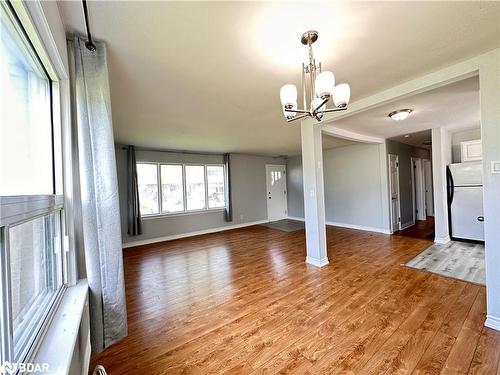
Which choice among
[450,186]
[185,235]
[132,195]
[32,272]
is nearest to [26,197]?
[32,272]

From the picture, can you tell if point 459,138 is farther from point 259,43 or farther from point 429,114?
point 259,43

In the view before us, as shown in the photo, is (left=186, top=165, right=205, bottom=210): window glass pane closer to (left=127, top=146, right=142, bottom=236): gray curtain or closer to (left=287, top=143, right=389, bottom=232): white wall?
(left=127, top=146, right=142, bottom=236): gray curtain

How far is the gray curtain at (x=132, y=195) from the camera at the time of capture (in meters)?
4.71

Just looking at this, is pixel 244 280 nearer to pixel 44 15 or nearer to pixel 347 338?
pixel 347 338

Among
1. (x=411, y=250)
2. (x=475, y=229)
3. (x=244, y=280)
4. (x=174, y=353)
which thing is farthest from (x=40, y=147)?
(x=475, y=229)

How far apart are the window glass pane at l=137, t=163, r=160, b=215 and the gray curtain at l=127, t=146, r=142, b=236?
0.22 metres

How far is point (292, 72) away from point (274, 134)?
90.0 inches

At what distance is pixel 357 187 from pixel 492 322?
394 centimetres

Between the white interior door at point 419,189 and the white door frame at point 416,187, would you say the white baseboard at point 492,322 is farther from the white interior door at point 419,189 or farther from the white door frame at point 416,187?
the white interior door at point 419,189

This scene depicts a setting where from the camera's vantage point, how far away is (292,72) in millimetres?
1971

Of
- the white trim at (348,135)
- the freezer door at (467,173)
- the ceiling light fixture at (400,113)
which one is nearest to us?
the ceiling light fixture at (400,113)

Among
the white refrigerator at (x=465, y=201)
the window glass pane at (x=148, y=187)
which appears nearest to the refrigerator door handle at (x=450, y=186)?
the white refrigerator at (x=465, y=201)

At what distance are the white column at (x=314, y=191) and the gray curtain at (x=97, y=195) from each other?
2571mm

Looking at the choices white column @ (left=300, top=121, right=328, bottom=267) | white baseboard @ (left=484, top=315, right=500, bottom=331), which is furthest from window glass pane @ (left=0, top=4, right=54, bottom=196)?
white baseboard @ (left=484, top=315, right=500, bottom=331)
